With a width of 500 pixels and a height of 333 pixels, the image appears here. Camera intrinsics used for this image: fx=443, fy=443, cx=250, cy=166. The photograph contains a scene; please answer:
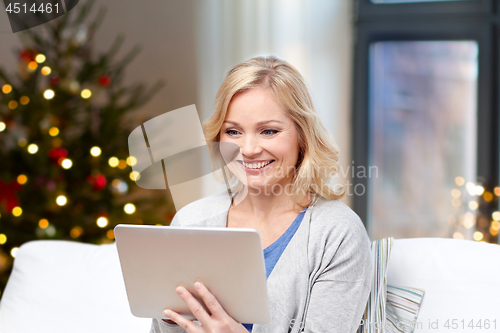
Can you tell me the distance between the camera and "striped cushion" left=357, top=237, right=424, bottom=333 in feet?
3.39

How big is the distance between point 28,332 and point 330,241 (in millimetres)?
928

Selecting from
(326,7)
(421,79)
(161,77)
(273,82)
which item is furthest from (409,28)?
(273,82)

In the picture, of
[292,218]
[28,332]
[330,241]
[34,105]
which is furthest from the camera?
[34,105]

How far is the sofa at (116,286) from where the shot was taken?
1.10 metres

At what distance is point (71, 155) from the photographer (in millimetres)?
2121

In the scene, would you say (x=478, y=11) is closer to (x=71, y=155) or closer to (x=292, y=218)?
(x=292, y=218)

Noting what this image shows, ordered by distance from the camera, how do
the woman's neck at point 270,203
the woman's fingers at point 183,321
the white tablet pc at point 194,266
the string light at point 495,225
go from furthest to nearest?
the string light at point 495,225 < the woman's neck at point 270,203 < the woman's fingers at point 183,321 < the white tablet pc at point 194,266

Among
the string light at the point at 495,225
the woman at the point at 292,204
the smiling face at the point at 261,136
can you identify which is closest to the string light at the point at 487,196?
the string light at the point at 495,225

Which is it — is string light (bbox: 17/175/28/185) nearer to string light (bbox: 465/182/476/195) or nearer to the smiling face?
the smiling face

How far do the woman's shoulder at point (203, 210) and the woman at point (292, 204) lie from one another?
10 cm

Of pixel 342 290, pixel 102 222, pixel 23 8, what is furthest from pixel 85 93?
pixel 342 290

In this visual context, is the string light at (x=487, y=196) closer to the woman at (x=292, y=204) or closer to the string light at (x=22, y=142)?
the woman at (x=292, y=204)

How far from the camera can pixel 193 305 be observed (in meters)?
0.87

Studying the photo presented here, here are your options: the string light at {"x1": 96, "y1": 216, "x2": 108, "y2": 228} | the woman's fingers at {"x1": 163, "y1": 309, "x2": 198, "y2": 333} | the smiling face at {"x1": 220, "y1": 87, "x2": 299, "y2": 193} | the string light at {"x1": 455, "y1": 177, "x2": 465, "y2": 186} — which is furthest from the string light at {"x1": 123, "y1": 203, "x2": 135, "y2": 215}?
the string light at {"x1": 455, "y1": 177, "x2": 465, "y2": 186}
